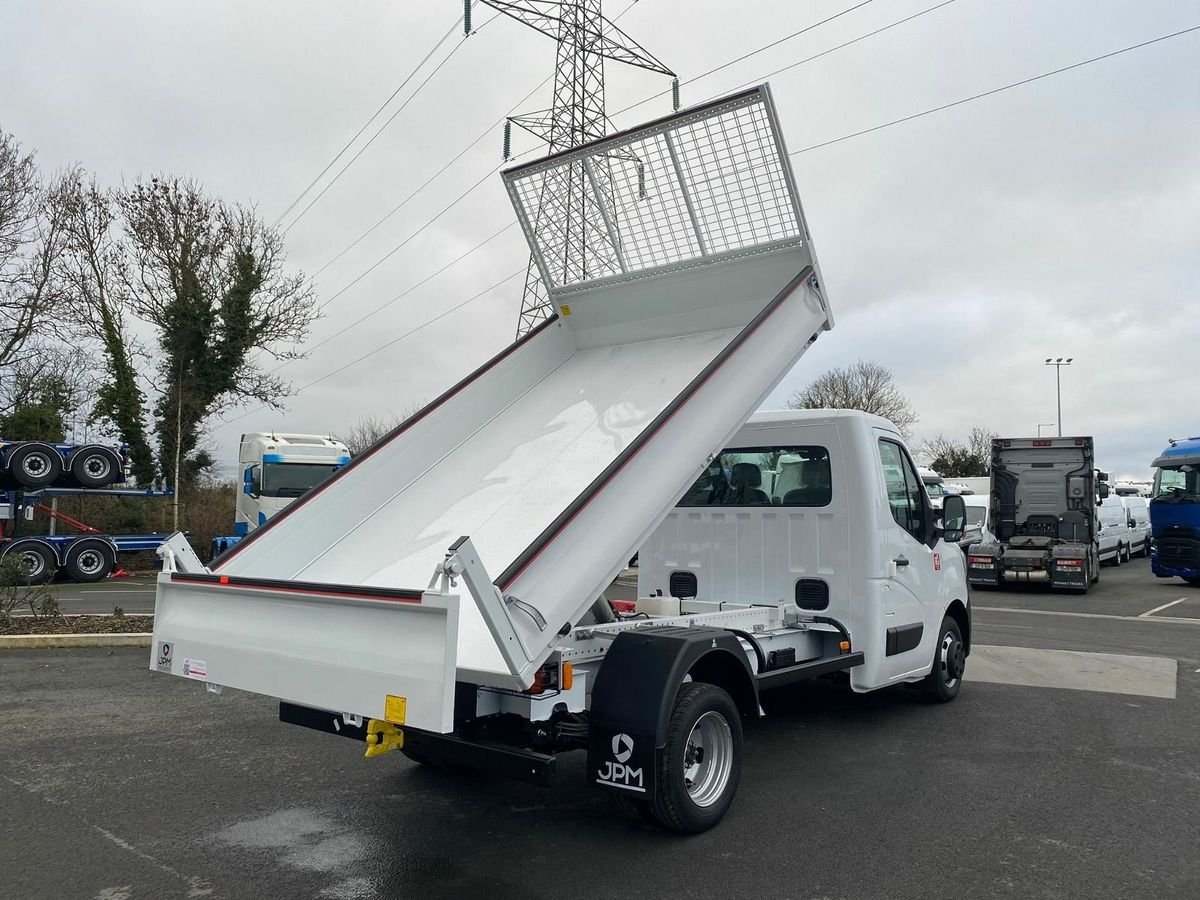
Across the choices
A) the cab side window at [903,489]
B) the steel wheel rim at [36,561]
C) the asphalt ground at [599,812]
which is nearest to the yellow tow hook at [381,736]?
the asphalt ground at [599,812]

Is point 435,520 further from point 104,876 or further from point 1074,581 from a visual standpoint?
point 1074,581

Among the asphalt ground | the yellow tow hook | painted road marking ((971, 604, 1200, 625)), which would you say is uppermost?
the yellow tow hook

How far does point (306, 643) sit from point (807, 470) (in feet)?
13.0

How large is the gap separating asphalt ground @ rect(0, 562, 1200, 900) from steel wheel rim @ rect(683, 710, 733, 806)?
217 mm

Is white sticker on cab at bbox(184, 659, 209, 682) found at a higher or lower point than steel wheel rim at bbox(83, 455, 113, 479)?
lower

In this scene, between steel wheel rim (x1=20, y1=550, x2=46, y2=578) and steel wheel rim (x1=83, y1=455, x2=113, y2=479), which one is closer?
steel wheel rim (x1=20, y1=550, x2=46, y2=578)

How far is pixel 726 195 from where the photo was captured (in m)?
5.57

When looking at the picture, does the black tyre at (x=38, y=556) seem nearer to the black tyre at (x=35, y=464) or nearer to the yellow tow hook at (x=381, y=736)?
the black tyre at (x=35, y=464)

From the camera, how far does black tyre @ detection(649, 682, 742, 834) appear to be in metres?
4.25

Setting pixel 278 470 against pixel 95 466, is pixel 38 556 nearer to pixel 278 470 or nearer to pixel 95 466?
pixel 95 466

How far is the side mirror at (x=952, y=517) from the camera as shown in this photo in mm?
7129

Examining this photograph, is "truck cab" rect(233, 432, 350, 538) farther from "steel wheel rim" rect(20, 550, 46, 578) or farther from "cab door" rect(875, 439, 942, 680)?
"cab door" rect(875, 439, 942, 680)

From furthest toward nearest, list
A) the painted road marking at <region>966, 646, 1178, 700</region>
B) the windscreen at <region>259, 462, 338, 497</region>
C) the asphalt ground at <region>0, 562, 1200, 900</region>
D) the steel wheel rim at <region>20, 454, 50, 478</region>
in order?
1. the windscreen at <region>259, 462, 338, 497</region>
2. the steel wheel rim at <region>20, 454, 50, 478</region>
3. the painted road marking at <region>966, 646, 1178, 700</region>
4. the asphalt ground at <region>0, 562, 1200, 900</region>

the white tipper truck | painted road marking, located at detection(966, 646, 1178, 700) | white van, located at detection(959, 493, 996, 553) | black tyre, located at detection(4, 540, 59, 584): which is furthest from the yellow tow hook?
A: black tyre, located at detection(4, 540, 59, 584)
